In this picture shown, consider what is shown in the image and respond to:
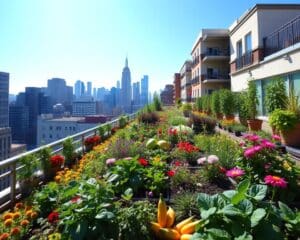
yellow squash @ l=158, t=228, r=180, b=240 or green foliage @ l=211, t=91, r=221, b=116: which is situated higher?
green foliage @ l=211, t=91, r=221, b=116

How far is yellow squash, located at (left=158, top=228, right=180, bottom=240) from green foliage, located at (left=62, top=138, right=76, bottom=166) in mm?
4531

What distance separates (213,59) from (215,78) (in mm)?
2090

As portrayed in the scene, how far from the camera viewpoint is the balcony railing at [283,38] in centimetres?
1180

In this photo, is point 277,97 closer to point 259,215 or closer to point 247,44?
point 259,215

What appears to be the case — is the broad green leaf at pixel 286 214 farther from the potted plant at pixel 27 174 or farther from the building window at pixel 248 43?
the building window at pixel 248 43

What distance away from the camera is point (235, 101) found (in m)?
14.4

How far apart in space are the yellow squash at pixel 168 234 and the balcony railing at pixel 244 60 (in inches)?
570

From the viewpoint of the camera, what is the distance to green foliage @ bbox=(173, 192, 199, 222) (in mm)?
3670

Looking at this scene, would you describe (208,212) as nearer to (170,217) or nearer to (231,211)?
(231,211)

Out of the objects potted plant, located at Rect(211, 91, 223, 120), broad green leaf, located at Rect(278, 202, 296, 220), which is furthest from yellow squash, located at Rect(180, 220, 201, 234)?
potted plant, located at Rect(211, 91, 223, 120)

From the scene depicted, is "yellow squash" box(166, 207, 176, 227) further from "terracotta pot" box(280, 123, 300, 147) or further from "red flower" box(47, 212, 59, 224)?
"terracotta pot" box(280, 123, 300, 147)

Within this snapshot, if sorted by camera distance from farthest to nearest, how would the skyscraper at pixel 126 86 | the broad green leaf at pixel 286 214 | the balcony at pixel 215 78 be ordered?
the skyscraper at pixel 126 86 → the balcony at pixel 215 78 → the broad green leaf at pixel 286 214

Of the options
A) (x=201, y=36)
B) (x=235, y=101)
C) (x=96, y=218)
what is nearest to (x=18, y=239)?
(x=96, y=218)

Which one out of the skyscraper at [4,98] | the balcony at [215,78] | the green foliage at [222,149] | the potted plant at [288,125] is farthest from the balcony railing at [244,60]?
the skyscraper at [4,98]
